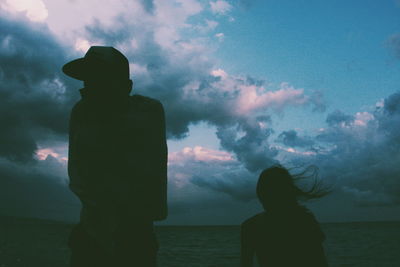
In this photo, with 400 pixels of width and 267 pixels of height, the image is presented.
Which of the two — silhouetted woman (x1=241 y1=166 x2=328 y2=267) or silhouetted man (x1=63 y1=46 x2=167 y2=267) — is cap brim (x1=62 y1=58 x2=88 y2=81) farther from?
silhouetted woman (x1=241 y1=166 x2=328 y2=267)

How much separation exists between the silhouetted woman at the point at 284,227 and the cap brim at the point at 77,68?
5.40 feet

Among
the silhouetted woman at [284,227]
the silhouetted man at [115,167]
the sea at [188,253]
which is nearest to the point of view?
the silhouetted man at [115,167]

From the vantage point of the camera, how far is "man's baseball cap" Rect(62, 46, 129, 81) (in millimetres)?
1661

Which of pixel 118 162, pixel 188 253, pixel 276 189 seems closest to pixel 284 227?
pixel 276 189

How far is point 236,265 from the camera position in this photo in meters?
21.0

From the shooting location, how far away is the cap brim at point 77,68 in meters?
1.72

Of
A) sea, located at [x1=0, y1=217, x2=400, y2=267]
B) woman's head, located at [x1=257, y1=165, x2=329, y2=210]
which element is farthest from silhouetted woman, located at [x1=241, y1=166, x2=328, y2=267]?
sea, located at [x1=0, y1=217, x2=400, y2=267]

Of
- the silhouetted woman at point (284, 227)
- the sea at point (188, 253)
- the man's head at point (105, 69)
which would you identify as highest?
the man's head at point (105, 69)

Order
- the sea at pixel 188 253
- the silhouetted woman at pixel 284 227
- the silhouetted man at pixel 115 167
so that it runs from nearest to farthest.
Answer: the silhouetted man at pixel 115 167 < the silhouetted woman at pixel 284 227 < the sea at pixel 188 253

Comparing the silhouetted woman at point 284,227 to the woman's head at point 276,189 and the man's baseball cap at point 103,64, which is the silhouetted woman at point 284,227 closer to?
the woman's head at point 276,189

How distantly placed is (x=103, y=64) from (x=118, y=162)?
492 mm

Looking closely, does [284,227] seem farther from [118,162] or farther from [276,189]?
[118,162]

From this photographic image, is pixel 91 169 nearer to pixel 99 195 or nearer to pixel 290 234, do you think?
pixel 99 195

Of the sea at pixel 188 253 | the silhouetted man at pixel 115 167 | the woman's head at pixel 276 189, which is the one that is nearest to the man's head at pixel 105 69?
the silhouetted man at pixel 115 167
